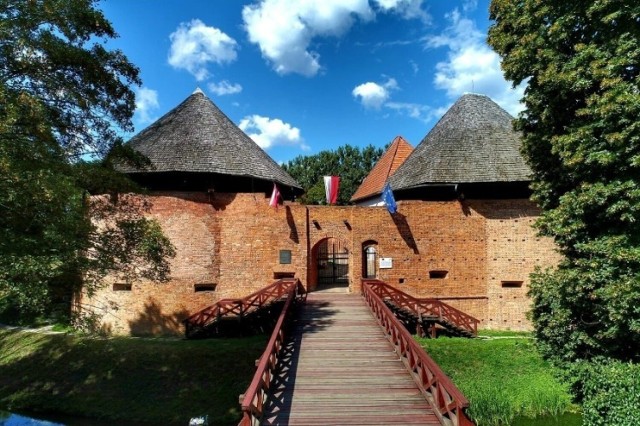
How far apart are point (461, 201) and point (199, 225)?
10.2 meters

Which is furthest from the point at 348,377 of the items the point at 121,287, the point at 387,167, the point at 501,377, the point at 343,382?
the point at 387,167

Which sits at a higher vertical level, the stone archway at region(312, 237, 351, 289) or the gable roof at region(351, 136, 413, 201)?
the gable roof at region(351, 136, 413, 201)

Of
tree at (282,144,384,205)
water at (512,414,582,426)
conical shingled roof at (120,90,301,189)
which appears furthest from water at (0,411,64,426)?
tree at (282,144,384,205)

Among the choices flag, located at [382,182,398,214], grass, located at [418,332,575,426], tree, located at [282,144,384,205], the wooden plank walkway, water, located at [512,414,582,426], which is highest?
tree, located at [282,144,384,205]

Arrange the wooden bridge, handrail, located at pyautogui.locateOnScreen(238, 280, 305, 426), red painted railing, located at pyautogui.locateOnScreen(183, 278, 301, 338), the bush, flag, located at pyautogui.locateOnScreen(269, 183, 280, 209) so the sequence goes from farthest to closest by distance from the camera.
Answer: flag, located at pyautogui.locateOnScreen(269, 183, 280, 209)
red painted railing, located at pyautogui.locateOnScreen(183, 278, 301, 338)
the bush
the wooden bridge
handrail, located at pyautogui.locateOnScreen(238, 280, 305, 426)

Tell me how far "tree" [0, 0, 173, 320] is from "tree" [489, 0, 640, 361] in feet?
30.9

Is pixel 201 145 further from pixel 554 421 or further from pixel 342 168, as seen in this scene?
pixel 342 168

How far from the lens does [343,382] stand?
24.2 feet

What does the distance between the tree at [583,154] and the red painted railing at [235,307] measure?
8.12 m

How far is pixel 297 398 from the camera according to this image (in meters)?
6.78

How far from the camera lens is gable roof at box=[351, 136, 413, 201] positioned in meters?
23.0

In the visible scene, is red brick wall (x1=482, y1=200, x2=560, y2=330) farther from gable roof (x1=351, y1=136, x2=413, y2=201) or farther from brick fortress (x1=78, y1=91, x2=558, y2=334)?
gable roof (x1=351, y1=136, x2=413, y2=201)

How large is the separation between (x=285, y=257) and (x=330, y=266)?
366 inches

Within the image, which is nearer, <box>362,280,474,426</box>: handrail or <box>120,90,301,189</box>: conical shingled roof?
<box>362,280,474,426</box>: handrail
